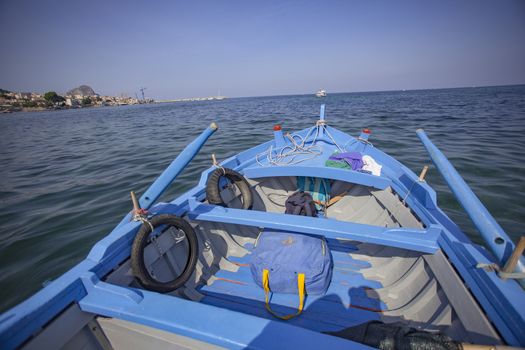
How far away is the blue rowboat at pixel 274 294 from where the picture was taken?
4.33 ft

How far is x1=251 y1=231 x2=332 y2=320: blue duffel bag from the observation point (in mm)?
2561

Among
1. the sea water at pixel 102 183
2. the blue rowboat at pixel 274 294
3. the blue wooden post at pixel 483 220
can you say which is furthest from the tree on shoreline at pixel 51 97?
the blue wooden post at pixel 483 220

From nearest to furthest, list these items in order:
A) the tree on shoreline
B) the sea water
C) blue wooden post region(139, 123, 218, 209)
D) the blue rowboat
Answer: the blue rowboat < blue wooden post region(139, 123, 218, 209) < the sea water < the tree on shoreline

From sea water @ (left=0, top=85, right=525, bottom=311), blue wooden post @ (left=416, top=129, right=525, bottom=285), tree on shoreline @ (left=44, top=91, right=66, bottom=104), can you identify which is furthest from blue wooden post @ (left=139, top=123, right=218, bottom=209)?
tree on shoreline @ (left=44, top=91, right=66, bottom=104)

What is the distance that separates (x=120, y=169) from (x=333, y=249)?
881cm

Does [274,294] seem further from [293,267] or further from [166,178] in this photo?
[166,178]

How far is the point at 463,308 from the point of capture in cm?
174

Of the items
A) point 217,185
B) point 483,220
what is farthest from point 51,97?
point 483,220

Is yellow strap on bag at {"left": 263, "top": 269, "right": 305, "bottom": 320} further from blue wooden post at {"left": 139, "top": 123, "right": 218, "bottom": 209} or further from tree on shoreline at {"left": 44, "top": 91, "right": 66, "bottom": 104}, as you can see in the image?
tree on shoreline at {"left": 44, "top": 91, "right": 66, "bottom": 104}

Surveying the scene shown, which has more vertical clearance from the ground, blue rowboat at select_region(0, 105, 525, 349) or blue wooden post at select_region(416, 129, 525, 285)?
blue wooden post at select_region(416, 129, 525, 285)

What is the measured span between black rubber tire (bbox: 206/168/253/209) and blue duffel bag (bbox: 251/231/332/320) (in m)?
0.93

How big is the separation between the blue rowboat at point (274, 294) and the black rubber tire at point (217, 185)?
0.02m

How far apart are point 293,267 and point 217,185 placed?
1520 mm

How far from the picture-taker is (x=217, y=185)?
3074 millimetres
